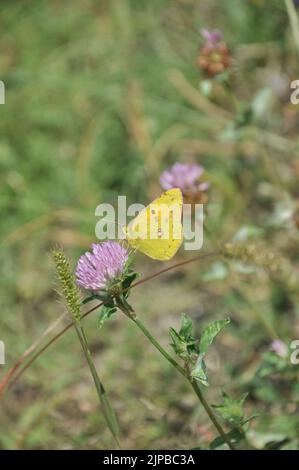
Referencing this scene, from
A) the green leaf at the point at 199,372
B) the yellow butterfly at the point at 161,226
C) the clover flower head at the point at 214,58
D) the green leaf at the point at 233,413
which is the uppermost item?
the clover flower head at the point at 214,58

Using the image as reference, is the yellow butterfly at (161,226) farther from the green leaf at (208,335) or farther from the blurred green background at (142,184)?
the blurred green background at (142,184)

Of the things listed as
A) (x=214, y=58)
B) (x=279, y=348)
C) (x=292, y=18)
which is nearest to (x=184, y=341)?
(x=279, y=348)

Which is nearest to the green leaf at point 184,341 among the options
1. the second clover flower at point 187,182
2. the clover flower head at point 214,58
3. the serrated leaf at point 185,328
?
the serrated leaf at point 185,328

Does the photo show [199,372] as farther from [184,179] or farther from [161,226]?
[184,179]
